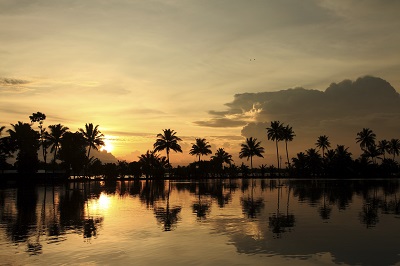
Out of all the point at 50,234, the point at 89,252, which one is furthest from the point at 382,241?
the point at 50,234

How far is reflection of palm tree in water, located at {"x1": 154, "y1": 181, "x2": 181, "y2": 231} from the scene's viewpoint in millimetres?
19641

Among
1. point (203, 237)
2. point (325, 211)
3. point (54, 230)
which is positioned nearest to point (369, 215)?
point (325, 211)

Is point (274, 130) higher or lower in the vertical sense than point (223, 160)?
higher

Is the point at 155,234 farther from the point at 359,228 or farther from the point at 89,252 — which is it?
the point at 359,228

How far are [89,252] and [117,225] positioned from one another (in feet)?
20.2

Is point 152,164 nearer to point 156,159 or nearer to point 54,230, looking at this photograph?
point 156,159

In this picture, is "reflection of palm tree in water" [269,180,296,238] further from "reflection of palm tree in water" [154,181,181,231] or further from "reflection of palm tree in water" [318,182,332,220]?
"reflection of palm tree in water" [154,181,181,231]

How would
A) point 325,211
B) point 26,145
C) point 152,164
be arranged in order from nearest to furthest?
point 325,211 → point 26,145 → point 152,164

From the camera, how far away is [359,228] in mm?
18281

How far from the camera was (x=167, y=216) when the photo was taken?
23.2 m

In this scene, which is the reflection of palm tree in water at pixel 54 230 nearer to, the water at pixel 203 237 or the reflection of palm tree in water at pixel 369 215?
the water at pixel 203 237

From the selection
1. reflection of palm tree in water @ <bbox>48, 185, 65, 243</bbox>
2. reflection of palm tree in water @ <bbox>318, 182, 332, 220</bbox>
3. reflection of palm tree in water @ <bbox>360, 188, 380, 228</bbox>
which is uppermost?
reflection of palm tree in water @ <bbox>48, 185, 65, 243</bbox>

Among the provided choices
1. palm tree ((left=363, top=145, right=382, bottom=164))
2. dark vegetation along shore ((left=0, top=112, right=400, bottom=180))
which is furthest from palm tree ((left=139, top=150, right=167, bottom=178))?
palm tree ((left=363, top=145, right=382, bottom=164))

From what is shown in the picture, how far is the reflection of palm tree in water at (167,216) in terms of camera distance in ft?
64.4
